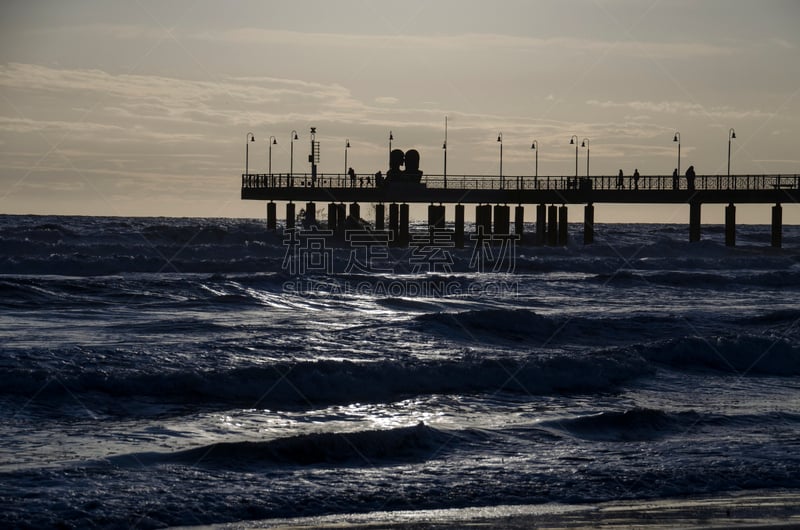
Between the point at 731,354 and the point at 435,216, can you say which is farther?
the point at 435,216

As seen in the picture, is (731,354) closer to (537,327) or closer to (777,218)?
(537,327)

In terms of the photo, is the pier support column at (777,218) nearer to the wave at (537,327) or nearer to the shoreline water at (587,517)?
the wave at (537,327)

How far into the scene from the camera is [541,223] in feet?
208

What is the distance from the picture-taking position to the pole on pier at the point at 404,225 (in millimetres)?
61188

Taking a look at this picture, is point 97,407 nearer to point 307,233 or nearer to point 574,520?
point 574,520

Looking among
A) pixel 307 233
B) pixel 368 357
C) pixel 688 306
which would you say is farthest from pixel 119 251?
pixel 368 357

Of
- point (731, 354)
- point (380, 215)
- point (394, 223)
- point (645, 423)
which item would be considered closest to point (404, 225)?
point (394, 223)

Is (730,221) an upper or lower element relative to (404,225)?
upper

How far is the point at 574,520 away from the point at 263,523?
2.69 meters

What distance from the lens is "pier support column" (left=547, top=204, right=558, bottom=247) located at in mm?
63469

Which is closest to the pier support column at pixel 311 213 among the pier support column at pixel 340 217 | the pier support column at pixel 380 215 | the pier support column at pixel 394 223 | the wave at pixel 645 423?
the pier support column at pixel 340 217

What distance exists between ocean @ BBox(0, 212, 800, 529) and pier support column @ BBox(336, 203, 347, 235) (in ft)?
115

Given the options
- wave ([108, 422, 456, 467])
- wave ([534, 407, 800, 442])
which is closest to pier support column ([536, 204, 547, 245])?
wave ([534, 407, 800, 442])

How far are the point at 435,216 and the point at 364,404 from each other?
50.1 meters
